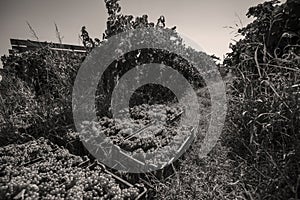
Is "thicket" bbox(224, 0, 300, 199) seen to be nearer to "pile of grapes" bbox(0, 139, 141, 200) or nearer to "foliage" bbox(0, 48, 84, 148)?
"pile of grapes" bbox(0, 139, 141, 200)

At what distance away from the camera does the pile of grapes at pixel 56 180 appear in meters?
1.50

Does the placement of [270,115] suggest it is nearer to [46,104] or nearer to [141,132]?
[141,132]

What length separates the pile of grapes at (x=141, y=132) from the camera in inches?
92.1

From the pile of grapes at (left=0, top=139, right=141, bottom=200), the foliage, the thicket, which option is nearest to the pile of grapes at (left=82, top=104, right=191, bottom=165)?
the pile of grapes at (left=0, top=139, right=141, bottom=200)

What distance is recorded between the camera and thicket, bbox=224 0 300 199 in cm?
160

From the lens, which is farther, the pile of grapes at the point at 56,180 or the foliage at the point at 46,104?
the foliage at the point at 46,104

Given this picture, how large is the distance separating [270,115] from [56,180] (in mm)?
2039

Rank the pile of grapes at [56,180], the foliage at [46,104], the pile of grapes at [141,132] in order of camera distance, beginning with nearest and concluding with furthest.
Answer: the pile of grapes at [56,180] → the pile of grapes at [141,132] → the foliage at [46,104]

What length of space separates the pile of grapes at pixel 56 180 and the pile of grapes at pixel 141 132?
1.42ft

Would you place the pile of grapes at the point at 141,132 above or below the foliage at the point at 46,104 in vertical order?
below

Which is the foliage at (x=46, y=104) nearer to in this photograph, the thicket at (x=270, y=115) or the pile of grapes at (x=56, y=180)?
the pile of grapes at (x=56, y=180)

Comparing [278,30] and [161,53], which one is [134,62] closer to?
[161,53]

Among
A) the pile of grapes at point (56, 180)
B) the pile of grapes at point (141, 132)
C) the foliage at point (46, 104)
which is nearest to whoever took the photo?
the pile of grapes at point (56, 180)

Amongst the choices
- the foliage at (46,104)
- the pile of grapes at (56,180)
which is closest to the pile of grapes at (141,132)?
the pile of grapes at (56,180)
